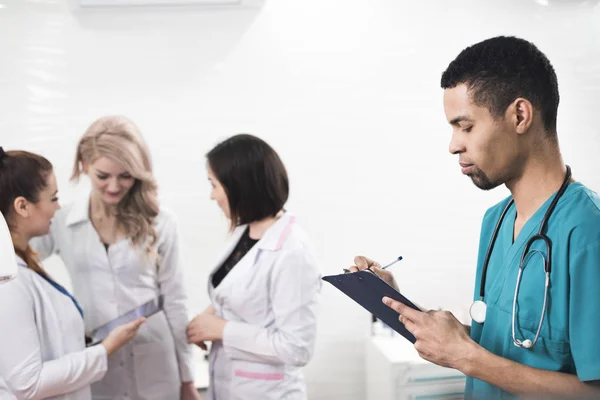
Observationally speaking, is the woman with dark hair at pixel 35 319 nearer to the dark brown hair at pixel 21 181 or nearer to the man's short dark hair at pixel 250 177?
the dark brown hair at pixel 21 181

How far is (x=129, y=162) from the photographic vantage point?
2.75 m

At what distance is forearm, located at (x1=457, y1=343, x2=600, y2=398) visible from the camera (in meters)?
1.27

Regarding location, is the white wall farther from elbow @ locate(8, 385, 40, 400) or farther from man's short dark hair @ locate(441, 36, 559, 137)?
man's short dark hair @ locate(441, 36, 559, 137)

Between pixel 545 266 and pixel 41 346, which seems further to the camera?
pixel 41 346

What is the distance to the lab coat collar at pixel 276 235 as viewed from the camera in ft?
7.45

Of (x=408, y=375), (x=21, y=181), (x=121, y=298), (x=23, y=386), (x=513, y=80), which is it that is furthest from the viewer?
(x=408, y=375)

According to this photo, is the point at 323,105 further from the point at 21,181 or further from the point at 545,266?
the point at 545,266

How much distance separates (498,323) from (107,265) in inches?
65.5

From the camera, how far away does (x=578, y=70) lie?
3.46 meters

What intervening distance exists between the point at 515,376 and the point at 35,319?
141 cm

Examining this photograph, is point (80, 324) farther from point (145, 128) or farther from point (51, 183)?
point (145, 128)

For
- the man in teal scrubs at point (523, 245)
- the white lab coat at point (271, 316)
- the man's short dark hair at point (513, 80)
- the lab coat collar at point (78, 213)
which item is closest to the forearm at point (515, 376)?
the man in teal scrubs at point (523, 245)

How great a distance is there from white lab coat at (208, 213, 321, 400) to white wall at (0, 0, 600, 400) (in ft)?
2.90

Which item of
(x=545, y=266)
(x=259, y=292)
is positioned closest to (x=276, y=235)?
(x=259, y=292)
